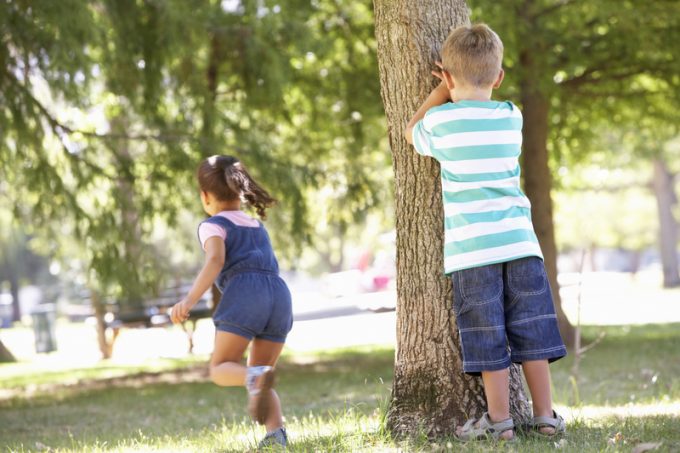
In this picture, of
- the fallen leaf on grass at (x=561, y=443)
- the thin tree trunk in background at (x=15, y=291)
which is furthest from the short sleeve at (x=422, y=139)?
the thin tree trunk in background at (x=15, y=291)

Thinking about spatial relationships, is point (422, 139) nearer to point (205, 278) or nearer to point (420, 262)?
point (420, 262)

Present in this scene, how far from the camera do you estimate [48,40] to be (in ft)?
27.0

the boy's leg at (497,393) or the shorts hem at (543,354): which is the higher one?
the shorts hem at (543,354)

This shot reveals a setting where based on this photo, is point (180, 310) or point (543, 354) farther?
point (180, 310)

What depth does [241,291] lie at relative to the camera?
14.1 ft

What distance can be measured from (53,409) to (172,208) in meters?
2.50

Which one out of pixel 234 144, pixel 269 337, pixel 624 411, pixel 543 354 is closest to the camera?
pixel 543 354

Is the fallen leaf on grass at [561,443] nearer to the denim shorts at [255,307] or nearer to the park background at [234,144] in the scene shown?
the park background at [234,144]

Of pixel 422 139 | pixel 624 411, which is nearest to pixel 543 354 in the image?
pixel 422 139

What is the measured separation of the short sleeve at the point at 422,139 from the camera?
393cm

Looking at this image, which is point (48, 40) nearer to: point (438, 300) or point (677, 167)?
point (438, 300)

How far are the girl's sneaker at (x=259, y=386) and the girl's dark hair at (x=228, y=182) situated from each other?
93cm

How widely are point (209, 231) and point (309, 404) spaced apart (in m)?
3.76

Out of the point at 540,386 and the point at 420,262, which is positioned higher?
the point at 420,262
